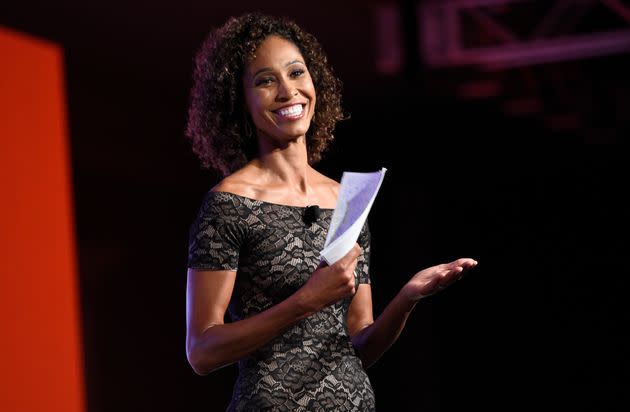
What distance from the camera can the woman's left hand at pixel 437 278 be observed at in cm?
168

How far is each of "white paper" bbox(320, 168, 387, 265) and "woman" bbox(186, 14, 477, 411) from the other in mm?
24

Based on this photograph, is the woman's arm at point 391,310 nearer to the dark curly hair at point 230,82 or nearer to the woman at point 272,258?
the woman at point 272,258

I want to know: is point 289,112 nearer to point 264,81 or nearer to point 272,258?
point 264,81

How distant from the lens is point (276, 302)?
5.52 ft

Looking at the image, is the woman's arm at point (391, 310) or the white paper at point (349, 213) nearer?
the white paper at point (349, 213)

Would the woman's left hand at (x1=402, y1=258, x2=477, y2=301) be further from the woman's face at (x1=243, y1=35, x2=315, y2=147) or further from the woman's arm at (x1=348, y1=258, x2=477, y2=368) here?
the woman's face at (x1=243, y1=35, x2=315, y2=147)
